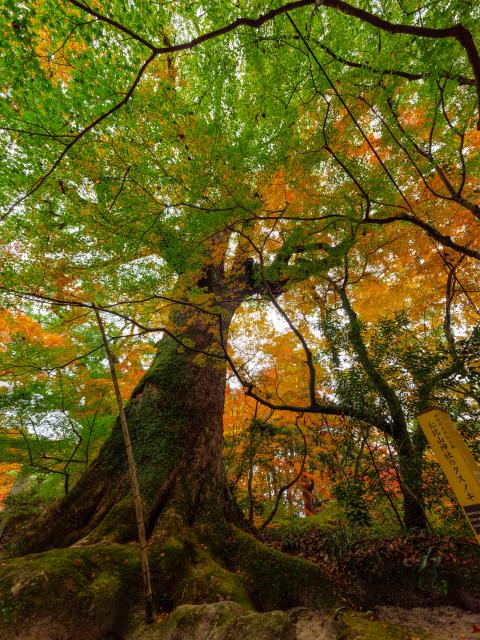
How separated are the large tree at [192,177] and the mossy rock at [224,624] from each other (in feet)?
2.20

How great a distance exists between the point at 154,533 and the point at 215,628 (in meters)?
1.57

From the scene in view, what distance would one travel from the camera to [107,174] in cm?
448

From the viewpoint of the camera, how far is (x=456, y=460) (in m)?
2.73

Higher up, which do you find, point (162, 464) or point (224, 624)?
point (162, 464)

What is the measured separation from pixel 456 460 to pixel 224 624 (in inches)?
94.6

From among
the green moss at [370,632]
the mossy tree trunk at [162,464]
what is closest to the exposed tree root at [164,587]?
the mossy tree trunk at [162,464]

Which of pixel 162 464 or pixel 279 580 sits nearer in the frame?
pixel 279 580

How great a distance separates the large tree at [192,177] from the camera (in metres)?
3.15

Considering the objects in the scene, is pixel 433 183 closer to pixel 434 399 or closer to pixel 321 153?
pixel 321 153

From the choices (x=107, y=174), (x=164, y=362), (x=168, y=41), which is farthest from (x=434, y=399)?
(x=168, y=41)

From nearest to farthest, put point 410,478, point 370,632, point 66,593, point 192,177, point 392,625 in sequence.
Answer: point 370,632, point 66,593, point 392,625, point 410,478, point 192,177

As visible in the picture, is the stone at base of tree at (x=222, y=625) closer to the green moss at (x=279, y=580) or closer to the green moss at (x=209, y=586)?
the green moss at (x=209, y=586)

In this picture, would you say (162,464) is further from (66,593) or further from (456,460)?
(456,460)

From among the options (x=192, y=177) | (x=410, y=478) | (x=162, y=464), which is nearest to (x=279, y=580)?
(x=162, y=464)
